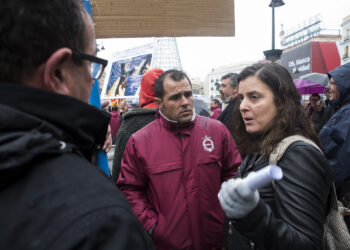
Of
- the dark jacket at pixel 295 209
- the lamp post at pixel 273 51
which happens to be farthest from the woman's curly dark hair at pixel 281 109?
the lamp post at pixel 273 51

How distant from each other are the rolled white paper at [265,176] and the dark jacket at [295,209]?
12.1 inches

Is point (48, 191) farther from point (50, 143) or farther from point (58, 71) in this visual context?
point (58, 71)

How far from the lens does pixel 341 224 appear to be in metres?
1.46

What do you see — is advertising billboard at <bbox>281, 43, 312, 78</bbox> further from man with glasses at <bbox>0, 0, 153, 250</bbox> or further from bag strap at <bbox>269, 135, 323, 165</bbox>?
man with glasses at <bbox>0, 0, 153, 250</bbox>

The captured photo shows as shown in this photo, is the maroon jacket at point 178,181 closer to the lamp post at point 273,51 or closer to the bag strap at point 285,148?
the bag strap at point 285,148

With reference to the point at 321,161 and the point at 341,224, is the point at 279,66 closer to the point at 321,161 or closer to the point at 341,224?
the point at 321,161

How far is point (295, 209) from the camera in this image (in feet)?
4.12

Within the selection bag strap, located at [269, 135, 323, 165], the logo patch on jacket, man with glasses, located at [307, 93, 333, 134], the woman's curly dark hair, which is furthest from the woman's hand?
man with glasses, located at [307, 93, 333, 134]

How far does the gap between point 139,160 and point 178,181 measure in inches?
14.1

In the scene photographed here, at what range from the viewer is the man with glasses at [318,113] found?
18.4 feet

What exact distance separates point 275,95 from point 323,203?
67cm

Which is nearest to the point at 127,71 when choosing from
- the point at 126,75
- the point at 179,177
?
the point at 126,75

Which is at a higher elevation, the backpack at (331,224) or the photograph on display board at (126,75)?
the photograph on display board at (126,75)

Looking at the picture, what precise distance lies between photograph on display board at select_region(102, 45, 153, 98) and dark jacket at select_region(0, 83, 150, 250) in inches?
170
